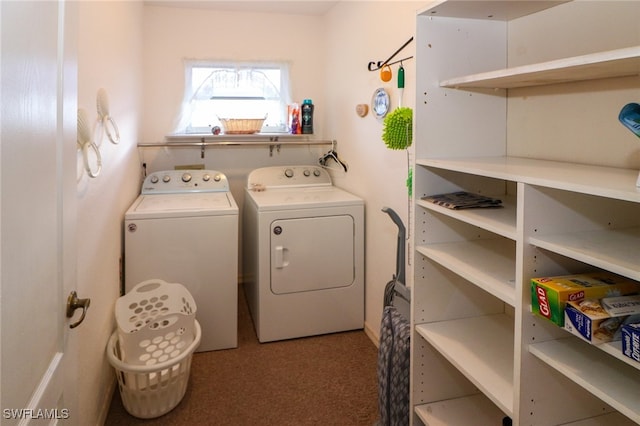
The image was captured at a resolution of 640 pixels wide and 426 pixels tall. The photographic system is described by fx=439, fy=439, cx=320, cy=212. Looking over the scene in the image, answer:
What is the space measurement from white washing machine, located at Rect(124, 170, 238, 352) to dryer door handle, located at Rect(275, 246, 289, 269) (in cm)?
25

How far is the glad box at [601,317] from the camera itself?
876 millimetres

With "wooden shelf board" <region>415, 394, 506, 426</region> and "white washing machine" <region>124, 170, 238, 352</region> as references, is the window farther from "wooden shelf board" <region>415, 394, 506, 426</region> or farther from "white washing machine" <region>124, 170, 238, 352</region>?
"wooden shelf board" <region>415, 394, 506, 426</region>

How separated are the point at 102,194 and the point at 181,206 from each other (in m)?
0.66

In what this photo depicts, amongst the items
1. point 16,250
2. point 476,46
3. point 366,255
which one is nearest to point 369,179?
point 366,255

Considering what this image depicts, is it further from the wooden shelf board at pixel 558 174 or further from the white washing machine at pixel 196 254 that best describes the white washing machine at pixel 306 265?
the wooden shelf board at pixel 558 174

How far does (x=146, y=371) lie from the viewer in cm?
191

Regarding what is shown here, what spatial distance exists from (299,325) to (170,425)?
39.5 inches

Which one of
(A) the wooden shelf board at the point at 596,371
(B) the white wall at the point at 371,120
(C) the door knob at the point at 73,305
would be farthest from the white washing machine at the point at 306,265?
(A) the wooden shelf board at the point at 596,371

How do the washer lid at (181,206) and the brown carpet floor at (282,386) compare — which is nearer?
the brown carpet floor at (282,386)

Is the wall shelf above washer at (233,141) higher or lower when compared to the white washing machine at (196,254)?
higher

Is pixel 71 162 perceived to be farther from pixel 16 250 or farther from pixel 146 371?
pixel 146 371

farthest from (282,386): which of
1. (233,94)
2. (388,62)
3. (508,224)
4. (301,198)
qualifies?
Result: (233,94)

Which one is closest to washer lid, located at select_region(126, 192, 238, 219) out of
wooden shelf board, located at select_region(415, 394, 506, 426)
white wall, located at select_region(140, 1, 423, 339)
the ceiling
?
white wall, located at select_region(140, 1, 423, 339)

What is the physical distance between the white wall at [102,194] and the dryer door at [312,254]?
92 cm
